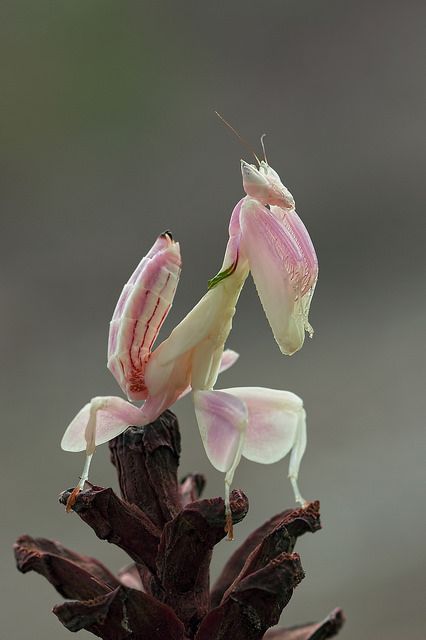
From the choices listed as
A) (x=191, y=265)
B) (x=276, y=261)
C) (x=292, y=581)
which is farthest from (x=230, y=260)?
(x=191, y=265)

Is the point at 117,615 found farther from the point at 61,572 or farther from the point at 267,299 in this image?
the point at 267,299

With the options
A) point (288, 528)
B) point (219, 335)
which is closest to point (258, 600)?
point (288, 528)

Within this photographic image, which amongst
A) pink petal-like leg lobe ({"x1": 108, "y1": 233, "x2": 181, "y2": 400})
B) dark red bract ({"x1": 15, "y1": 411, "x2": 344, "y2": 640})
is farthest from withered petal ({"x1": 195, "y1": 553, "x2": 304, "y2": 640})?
pink petal-like leg lobe ({"x1": 108, "y1": 233, "x2": 181, "y2": 400})

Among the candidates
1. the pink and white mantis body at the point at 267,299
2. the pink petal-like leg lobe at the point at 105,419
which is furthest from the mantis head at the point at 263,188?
the pink petal-like leg lobe at the point at 105,419

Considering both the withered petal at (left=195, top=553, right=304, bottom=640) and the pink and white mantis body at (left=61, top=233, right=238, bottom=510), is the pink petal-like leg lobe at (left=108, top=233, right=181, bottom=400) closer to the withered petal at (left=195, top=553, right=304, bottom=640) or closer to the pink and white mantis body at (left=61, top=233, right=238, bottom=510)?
the pink and white mantis body at (left=61, top=233, right=238, bottom=510)

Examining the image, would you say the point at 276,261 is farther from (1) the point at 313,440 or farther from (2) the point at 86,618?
(1) the point at 313,440

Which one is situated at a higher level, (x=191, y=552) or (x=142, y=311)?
(x=142, y=311)
